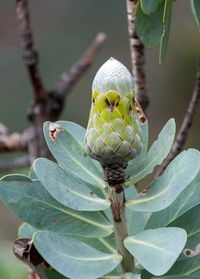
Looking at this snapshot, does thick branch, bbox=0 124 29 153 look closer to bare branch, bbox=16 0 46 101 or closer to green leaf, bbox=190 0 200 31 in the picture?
bare branch, bbox=16 0 46 101

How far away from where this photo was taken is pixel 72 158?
2.36ft

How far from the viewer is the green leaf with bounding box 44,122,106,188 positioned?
0.71 m

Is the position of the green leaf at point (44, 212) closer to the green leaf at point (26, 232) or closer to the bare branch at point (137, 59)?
the green leaf at point (26, 232)

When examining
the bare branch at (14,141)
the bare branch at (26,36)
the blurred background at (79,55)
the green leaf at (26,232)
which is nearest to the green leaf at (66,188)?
the green leaf at (26,232)

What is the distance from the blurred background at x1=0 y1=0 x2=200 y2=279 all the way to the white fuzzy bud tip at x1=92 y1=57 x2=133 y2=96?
317cm

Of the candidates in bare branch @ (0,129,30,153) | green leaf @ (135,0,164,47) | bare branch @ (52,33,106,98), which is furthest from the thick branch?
green leaf @ (135,0,164,47)

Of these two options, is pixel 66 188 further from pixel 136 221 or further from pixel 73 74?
pixel 73 74

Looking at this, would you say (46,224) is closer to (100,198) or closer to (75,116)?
(100,198)

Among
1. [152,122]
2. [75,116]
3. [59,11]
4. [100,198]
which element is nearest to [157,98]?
[152,122]

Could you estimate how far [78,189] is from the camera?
2.27ft

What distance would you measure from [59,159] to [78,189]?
0.05 meters

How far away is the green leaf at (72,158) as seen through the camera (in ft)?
2.33

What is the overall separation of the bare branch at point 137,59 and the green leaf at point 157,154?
1.04 feet

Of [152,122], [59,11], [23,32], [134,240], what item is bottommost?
[152,122]
